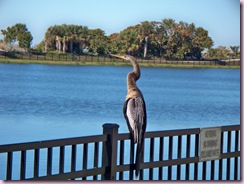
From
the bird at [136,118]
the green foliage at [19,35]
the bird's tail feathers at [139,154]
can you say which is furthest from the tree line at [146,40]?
the bird's tail feathers at [139,154]

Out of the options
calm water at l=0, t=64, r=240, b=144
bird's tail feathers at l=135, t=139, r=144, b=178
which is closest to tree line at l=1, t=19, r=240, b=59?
calm water at l=0, t=64, r=240, b=144

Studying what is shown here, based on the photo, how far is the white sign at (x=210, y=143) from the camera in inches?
195

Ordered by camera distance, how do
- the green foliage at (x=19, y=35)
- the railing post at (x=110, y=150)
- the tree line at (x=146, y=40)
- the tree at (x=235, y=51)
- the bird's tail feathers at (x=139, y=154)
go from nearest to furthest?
the railing post at (x=110, y=150)
the bird's tail feathers at (x=139, y=154)
the tree at (x=235, y=51)
the tree line at (x=146, y=40)
the green foliage at (x=19, y=35)

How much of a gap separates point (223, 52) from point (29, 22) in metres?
4.97

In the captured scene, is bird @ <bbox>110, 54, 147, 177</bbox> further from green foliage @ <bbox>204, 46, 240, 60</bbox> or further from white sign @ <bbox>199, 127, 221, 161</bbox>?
green foliage @ <bbox>204, 46, 240, 60</bbox>

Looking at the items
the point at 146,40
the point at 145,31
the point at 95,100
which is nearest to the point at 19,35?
the point at 145,31

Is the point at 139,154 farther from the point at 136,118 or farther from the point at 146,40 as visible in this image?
the point at 146,40

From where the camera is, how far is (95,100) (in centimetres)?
2192

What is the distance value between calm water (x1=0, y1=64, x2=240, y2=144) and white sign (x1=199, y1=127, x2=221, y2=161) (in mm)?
7076

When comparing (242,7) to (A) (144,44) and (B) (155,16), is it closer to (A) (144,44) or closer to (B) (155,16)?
(B) (155,16)

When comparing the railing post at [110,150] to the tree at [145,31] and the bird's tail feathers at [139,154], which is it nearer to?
the bird's tail feathers at [139,154]

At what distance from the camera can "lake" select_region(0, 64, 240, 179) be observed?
48.8 ft

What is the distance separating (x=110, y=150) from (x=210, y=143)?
0.93 metres

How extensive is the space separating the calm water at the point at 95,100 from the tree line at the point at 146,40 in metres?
1.67
